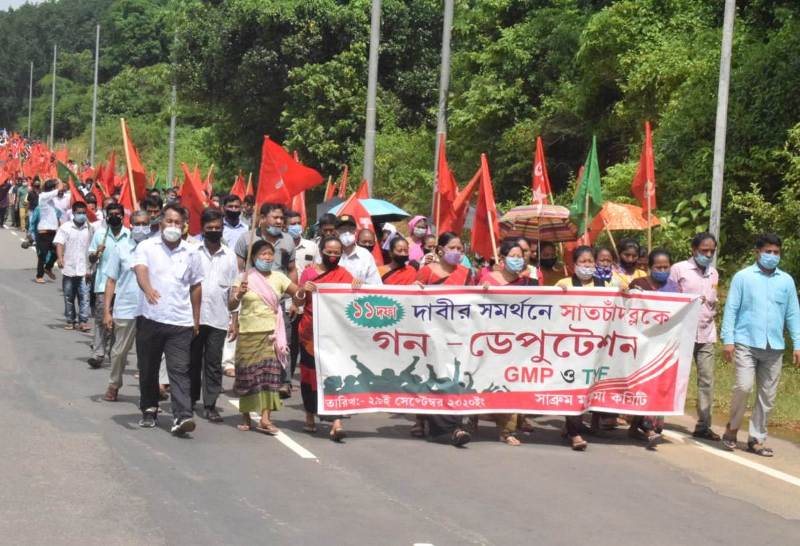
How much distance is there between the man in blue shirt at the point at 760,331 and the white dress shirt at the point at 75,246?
898 centimetres

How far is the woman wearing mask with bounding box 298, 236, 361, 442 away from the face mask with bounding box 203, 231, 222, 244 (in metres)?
0.84

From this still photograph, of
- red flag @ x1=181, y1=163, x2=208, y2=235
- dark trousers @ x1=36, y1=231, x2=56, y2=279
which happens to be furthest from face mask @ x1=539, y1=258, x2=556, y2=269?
dark trousers @ x1=36, y1=231, x2=56, y2=279

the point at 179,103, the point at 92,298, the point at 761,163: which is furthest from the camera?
the point at 179,103

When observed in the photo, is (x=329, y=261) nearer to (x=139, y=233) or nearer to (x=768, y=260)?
(x=139, y=233)

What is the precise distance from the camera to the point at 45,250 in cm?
2323

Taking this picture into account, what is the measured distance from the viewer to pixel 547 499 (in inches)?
349

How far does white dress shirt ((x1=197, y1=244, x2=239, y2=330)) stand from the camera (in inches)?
445

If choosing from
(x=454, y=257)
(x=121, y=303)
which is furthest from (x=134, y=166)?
(x=454, y=257)

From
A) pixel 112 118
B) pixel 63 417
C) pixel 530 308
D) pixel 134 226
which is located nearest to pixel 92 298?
pixel 134 226

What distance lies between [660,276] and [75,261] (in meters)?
8.50

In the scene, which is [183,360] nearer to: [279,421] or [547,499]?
[279,421]

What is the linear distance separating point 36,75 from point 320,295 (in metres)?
126

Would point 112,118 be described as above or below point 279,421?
above

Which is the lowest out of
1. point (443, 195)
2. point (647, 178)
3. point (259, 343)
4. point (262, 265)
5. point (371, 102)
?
point (259, 343)
